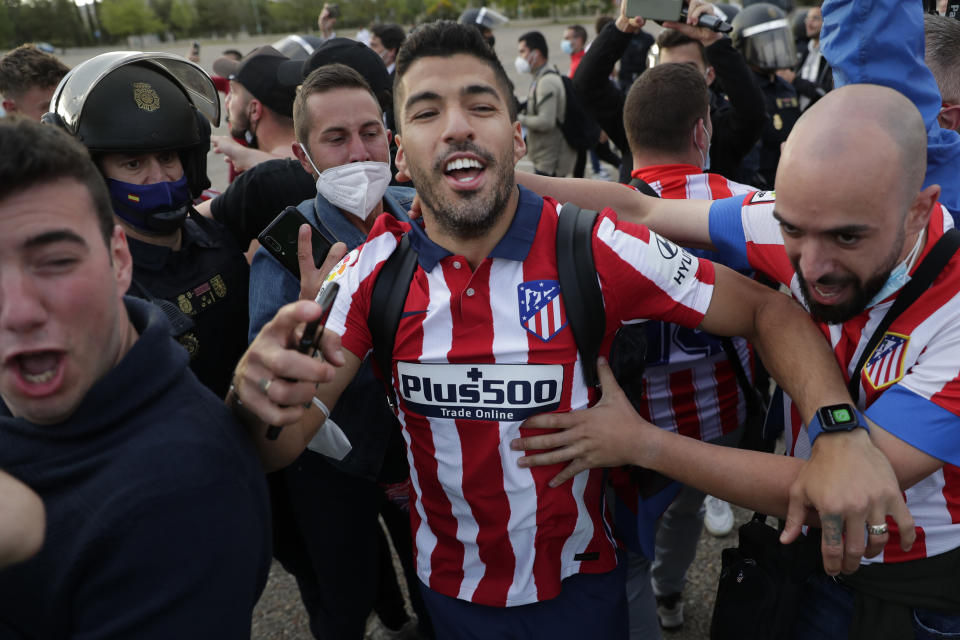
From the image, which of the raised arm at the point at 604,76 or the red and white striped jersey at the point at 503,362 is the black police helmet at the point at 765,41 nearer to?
the raised arm at the point at 604,76

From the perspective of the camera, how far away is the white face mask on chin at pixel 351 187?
2469mm

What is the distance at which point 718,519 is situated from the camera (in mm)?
3600

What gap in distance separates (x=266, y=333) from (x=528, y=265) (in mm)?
809

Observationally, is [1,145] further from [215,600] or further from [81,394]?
[215,600]

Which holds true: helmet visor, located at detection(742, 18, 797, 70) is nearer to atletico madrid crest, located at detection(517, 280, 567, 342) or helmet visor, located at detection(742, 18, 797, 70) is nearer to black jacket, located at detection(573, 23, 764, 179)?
black jacket, located at detection(573, 23, 764, 179)

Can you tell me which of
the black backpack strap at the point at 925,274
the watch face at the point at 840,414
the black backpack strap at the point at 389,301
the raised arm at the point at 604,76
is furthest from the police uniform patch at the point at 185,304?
the raised arm at the point at 604,76

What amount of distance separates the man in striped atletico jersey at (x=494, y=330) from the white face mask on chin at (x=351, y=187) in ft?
1.84

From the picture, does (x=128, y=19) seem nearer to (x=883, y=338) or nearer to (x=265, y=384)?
(x=265, y=384)

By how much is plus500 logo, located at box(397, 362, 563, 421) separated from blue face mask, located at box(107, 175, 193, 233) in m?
1.17

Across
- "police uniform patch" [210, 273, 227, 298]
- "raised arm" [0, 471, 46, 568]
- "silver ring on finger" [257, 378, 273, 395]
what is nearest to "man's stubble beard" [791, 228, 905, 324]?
"silver ring on finger" [257, 378, 273, 395]

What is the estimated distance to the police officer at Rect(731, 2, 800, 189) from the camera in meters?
4.67

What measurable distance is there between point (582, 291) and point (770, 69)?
4.06 metres

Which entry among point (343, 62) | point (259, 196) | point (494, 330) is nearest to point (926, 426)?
point (494, 330)

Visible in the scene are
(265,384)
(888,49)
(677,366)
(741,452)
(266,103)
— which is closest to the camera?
(265,384)
